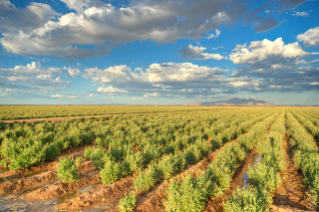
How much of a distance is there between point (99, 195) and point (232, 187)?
479cm

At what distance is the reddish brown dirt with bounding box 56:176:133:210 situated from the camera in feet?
16.8

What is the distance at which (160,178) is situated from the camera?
6.82m

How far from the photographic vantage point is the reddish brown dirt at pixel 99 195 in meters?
5.11

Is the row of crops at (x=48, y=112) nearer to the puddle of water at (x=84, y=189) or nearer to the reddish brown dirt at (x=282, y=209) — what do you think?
the puddle of water at (x=84, y=189)

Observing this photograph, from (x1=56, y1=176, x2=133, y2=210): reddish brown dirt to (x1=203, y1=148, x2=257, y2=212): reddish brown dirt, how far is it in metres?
2.90

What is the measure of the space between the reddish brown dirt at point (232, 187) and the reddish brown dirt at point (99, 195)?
2896 millimetres

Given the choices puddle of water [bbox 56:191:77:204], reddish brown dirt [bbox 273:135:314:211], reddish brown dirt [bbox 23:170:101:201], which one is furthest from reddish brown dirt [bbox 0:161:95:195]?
reddish brown dirt [bbox 273:135:314:211]

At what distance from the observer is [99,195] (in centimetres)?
563

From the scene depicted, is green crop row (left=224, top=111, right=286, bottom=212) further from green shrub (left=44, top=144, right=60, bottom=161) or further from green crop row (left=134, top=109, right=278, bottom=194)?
green shrub (left=44, top=144, right=60, bottom=161)

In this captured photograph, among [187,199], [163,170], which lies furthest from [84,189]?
[187,199]

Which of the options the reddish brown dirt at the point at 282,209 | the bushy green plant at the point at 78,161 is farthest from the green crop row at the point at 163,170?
the reddish brown dirt at the point at 282,209

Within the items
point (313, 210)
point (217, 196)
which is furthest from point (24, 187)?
point (313, 210)

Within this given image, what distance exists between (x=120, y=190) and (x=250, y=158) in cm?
784

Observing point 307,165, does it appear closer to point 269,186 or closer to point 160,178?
point 269,186
